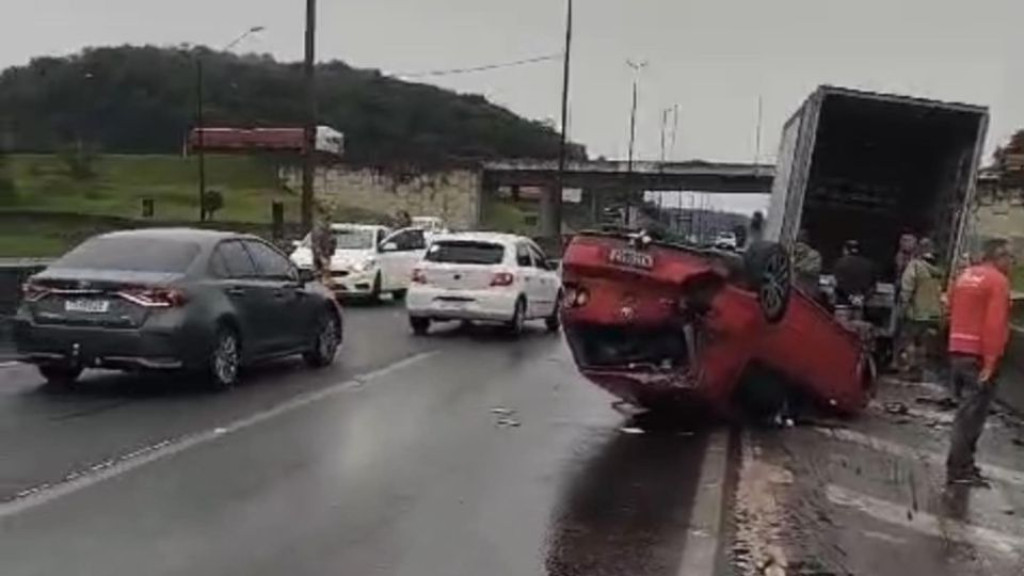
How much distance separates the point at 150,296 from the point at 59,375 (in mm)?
1783

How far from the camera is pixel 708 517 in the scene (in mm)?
9523

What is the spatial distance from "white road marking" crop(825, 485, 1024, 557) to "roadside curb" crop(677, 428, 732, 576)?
802 mm

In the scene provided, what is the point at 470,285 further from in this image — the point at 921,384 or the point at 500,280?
the point at 921,384

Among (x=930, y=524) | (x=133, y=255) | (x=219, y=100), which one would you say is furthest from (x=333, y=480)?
(x=219, y=100)

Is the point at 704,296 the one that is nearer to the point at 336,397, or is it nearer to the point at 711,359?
the point at 711,359

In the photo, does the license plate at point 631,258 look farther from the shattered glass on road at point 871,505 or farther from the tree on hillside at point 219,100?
the tree on hillside at point 219,100

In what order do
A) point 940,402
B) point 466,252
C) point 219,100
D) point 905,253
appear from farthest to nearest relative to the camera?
point 219,100 < point 466,252 < point 905,253 < point 940,402

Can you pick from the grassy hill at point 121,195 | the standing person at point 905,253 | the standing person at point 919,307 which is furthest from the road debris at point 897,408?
the grassy hill at point 121,195

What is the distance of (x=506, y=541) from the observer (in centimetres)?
845

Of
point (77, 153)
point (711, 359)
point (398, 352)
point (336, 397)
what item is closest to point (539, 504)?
point (711, 359)

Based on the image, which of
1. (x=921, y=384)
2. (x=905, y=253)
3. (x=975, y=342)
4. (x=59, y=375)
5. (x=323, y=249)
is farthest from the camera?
(x=323, y=249)

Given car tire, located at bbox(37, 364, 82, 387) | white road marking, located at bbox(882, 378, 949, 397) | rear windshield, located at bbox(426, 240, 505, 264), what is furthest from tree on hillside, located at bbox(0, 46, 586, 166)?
car tire, located at bbox(37, 364, 82, 387)

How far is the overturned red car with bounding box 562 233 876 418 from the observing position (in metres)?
12.9

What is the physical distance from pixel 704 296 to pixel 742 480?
7.35ft
